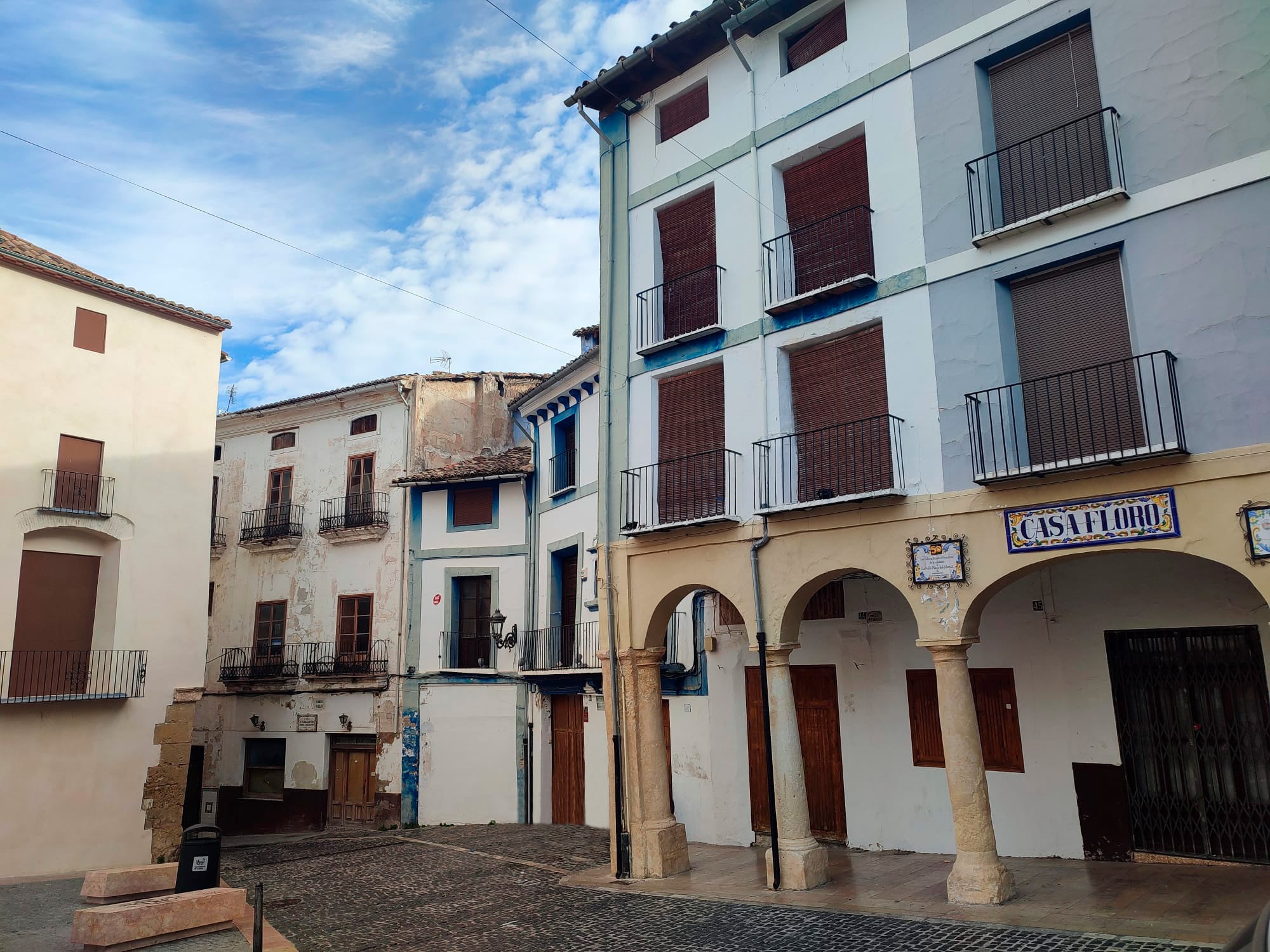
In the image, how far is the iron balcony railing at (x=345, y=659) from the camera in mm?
22891

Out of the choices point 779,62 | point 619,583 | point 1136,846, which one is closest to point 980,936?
point 1136,846

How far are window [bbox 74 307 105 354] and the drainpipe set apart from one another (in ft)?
46.6

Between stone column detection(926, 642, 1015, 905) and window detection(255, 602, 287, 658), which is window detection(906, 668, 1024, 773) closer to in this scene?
stone column detection(926, 642, 1015, 905)

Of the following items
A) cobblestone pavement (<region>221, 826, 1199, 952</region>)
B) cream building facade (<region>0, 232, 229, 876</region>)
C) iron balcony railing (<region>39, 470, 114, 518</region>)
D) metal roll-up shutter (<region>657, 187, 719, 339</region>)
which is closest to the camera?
cobblestone pavement (<region>221, 826, 1199, 952</region>)

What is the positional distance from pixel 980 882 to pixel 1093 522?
389 cm

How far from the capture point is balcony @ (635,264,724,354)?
13461mm

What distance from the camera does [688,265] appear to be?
46.7 feet

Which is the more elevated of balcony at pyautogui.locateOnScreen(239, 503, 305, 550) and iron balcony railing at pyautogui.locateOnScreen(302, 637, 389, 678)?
balcony at pyautogui.locateOnScreen(239, 503, 305, 550)

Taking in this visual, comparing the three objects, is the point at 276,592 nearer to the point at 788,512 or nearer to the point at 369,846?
the point at 369,846

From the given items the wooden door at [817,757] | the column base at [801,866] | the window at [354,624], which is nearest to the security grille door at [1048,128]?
the wooden door at [817,757]

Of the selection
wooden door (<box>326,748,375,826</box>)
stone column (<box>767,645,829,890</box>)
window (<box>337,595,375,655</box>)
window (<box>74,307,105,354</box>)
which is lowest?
wooden door (<box>326,748,375,826</box>)

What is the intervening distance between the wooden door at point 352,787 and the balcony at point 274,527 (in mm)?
5815

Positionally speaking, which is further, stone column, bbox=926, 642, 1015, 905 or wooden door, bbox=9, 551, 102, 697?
wooden door, bbox=9, 551, 102, 697

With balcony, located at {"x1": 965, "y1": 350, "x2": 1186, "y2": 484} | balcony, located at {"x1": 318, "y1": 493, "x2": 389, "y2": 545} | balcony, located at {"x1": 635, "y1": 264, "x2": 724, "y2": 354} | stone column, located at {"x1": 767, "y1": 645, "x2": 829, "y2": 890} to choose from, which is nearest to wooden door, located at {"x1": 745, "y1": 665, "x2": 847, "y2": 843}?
stone column, located at {"x1": 767, "y1": 645, "x2": 829, "y2": 890}
